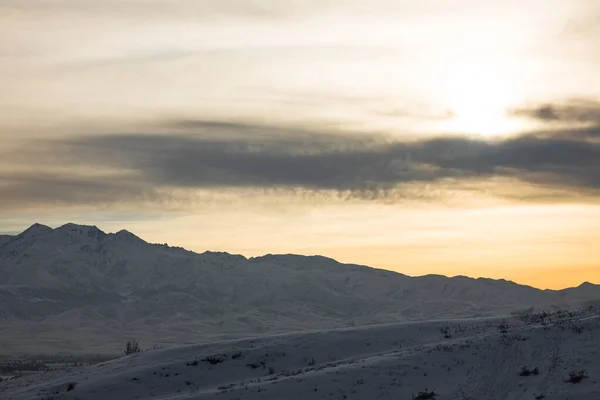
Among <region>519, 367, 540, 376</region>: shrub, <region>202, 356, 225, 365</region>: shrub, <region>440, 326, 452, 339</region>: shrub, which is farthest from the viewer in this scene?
<region>440, 326, 452, 339</region>: shrub

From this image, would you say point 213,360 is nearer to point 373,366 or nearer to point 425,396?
point 373,366

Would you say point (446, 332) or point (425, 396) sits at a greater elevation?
point (446, 332)

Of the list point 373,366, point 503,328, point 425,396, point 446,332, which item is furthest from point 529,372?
point 446,332

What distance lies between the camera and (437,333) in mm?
54188

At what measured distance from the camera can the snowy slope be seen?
128 ft

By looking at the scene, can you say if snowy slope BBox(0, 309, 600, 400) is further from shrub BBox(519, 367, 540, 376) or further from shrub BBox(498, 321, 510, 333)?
shrub BBox(498, 321, 510, 333)

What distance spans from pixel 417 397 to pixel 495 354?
6615mm

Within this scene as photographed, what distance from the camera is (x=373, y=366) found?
42625 millimetres

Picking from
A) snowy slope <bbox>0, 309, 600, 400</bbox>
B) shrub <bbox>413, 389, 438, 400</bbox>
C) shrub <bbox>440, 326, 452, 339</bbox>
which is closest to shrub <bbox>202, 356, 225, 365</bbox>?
snowy slope <bbox>0, 309, 600, 400</bbox>

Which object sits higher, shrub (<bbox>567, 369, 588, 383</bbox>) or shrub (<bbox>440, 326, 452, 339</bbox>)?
shrub (<bbox>440, 326, 452, 339</bbox>)

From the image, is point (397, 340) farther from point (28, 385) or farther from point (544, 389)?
point (28, 385)

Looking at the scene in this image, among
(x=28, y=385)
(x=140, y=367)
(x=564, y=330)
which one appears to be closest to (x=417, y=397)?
(x=564, y=330)

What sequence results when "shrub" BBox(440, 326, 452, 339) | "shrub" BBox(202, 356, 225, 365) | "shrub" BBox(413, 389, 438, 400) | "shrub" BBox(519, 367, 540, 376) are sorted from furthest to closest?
"shrub" BBox(440, 326, 452, 339) < "shrub" BBox(202, 356, 225, 365) < "shrub" BBox(519, 367, 540, 376) < "shrub" BBox(413, 389, 438, 400)

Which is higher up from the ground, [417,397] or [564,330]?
[564,330]
